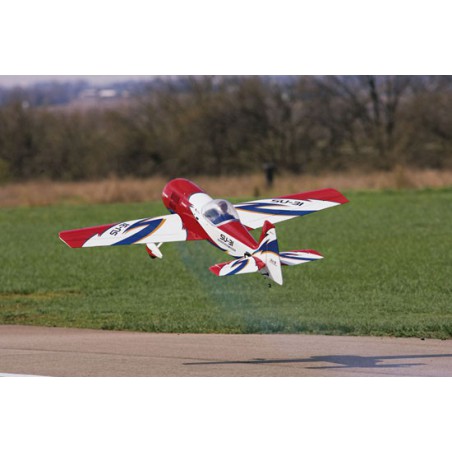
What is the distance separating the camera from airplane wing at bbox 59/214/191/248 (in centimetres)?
1259

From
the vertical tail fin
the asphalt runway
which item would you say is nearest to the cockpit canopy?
the vertical tail fin

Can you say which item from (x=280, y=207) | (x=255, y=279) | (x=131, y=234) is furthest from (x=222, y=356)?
(x=255, y=279)

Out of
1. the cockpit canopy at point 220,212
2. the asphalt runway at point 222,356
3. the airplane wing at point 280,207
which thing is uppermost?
the cockpit canopy at point 220,212

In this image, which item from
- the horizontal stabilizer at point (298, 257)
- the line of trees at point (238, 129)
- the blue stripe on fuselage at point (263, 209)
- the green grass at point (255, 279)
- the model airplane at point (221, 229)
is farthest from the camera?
the line of trees at point (238, 129)

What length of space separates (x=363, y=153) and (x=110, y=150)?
5.53 metres

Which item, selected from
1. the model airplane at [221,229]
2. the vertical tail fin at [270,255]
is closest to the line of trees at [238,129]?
the model airplane at [221,229]

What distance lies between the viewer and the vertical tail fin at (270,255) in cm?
1192

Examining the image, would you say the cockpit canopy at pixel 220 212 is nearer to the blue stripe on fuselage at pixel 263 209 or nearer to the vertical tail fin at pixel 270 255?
the vertical tail fin at pixel 270 255

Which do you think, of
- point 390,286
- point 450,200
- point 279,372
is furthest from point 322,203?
point 450,200

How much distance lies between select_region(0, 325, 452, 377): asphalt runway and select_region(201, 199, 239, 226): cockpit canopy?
3493 mm

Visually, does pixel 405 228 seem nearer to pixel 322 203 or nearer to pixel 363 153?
pixel 363 153

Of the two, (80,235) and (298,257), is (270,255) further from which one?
(80,235)

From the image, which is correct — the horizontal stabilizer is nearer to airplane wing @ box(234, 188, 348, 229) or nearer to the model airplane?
the model airplane

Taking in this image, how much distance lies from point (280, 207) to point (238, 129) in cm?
1060
